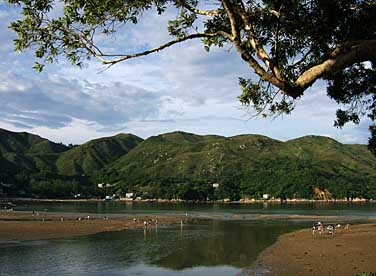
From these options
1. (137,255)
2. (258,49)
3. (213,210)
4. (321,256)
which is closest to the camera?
(258,49)

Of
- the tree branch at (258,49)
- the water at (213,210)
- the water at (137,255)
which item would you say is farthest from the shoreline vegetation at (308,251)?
the water at (213,210)

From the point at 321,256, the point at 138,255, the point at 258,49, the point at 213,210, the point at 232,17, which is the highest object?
the point at 232,17

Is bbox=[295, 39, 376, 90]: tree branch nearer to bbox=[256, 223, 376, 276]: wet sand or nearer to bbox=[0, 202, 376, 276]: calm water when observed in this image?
bbox=[256, 223, 376, 276]: wet sand

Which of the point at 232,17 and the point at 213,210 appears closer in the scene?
the point at 232,17

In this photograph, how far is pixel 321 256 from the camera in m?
38.8

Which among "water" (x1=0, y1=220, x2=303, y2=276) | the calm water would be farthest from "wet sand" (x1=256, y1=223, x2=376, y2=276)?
"water" (x1=0, y1=220, x2=303, y2=276)

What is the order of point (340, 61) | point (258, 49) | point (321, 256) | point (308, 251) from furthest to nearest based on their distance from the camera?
point (308, 251)
point (321, 256)
point (258, 49)
point (340, 61)

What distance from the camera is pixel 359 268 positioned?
3186cm

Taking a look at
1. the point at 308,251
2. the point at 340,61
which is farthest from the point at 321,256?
the point at 340,61

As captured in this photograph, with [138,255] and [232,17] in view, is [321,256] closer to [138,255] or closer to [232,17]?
[138,255]

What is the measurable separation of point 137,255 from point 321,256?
50.1 ft

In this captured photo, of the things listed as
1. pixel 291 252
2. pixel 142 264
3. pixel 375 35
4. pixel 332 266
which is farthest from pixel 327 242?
pixel 375 35

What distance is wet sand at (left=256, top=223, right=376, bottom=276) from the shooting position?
3183 centimetres

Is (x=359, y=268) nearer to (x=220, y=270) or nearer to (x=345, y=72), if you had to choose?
(x=220, y=270)
